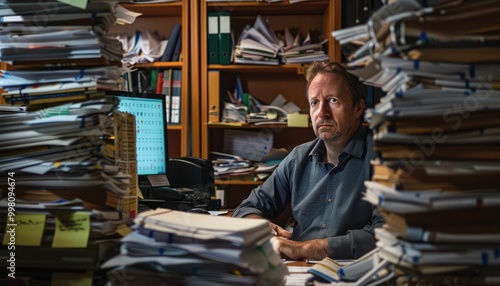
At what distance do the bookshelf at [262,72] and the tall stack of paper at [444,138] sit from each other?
258 centimetres

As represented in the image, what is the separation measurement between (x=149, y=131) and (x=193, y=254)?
1574 mm

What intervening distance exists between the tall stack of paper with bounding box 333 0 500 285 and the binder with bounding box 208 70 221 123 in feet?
8.50

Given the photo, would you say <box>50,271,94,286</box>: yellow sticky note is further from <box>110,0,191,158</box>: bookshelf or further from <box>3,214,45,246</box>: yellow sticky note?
<box>110,0,191,158</box>: bookshelf

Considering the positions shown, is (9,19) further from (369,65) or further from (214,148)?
(214,148)

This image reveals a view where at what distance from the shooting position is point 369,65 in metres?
1.16

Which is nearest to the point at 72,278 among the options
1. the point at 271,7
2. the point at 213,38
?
the point at 213,38

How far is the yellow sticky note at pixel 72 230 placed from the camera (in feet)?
4.06

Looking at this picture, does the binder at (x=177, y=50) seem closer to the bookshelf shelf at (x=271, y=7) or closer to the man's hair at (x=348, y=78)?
the bookshelf shelf at (x=271, y=7)

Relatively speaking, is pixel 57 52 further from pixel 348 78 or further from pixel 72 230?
pixel 348 78

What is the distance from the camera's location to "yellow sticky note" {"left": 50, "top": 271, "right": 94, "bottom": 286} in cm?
124

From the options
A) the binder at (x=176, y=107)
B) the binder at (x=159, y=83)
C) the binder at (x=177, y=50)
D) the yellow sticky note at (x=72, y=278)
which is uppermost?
the binder at (x=177, y=50)

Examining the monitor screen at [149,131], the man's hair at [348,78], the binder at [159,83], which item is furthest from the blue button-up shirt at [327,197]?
the binder at [159,83]

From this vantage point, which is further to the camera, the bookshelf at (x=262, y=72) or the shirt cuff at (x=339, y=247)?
the bookshelf at (x=262, y=72)

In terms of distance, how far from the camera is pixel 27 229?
1.27 metres
